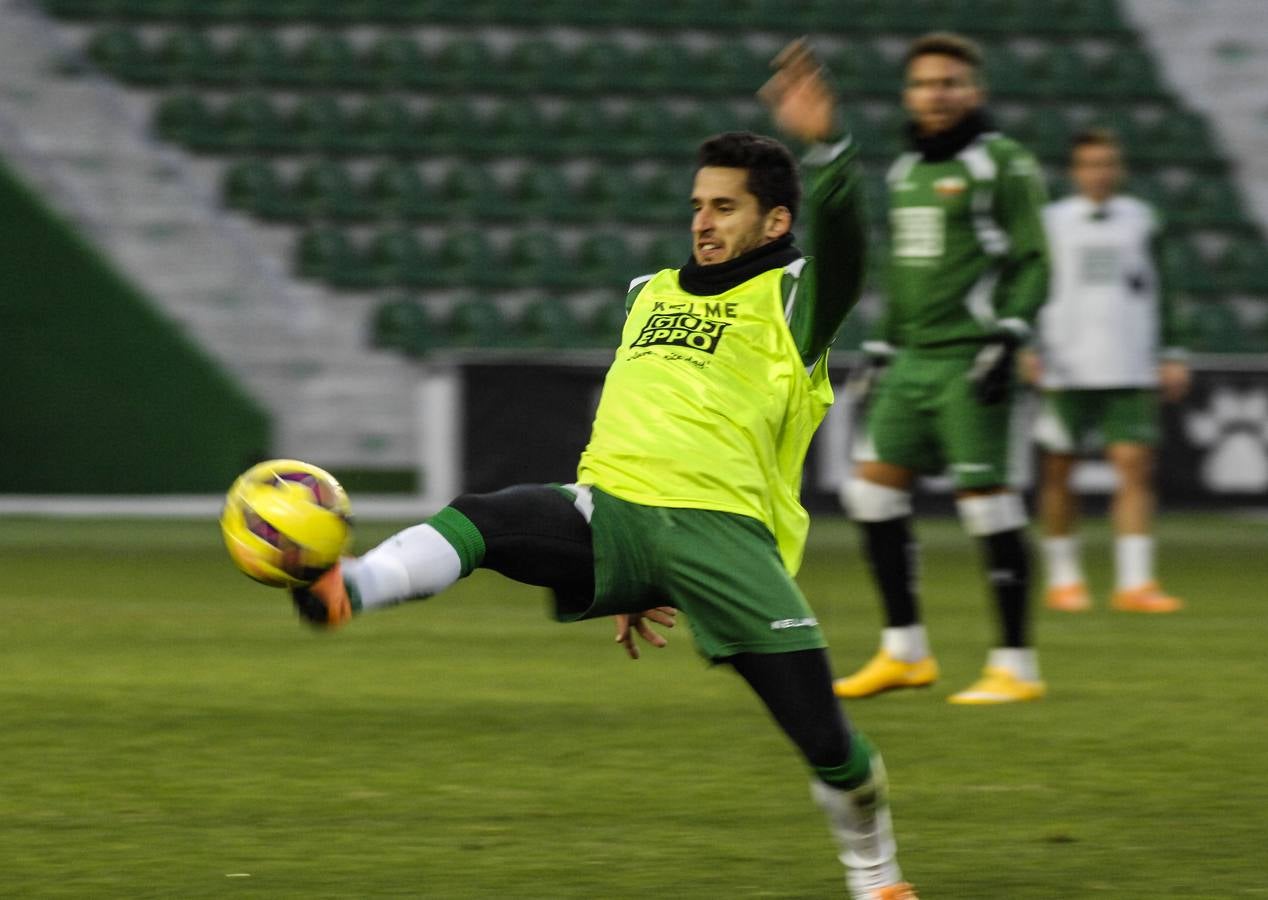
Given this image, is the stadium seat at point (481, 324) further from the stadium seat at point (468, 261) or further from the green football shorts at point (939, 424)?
the green football shorts at point (939, 424)

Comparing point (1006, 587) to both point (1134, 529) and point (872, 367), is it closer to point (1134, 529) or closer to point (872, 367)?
point (872, 367)

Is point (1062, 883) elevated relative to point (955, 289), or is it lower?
lower

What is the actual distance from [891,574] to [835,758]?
307 centimetres

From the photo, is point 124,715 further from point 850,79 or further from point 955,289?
point 850,79

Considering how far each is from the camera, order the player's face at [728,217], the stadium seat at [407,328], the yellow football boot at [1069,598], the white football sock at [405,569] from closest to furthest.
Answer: the white football sock at [405,569]
the player's face at [728,217]
the yellow football boot at [1069,598]
the stadium seat at [407,328]

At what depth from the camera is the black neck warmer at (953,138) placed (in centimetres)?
648

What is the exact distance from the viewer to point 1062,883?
4.02 metres

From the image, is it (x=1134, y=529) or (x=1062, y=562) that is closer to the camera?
(x=1134, y=529)

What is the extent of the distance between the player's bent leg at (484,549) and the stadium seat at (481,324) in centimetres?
Answer: 1412

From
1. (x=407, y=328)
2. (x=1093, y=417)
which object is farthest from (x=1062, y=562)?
(x=407, y=328)

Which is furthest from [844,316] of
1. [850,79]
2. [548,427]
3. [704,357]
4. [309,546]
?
[850,79]

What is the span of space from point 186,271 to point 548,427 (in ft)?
17.6

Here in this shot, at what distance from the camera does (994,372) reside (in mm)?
6285

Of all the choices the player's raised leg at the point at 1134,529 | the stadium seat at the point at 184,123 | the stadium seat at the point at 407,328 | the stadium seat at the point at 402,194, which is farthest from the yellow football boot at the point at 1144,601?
the stadium seat at the point at 184,123
